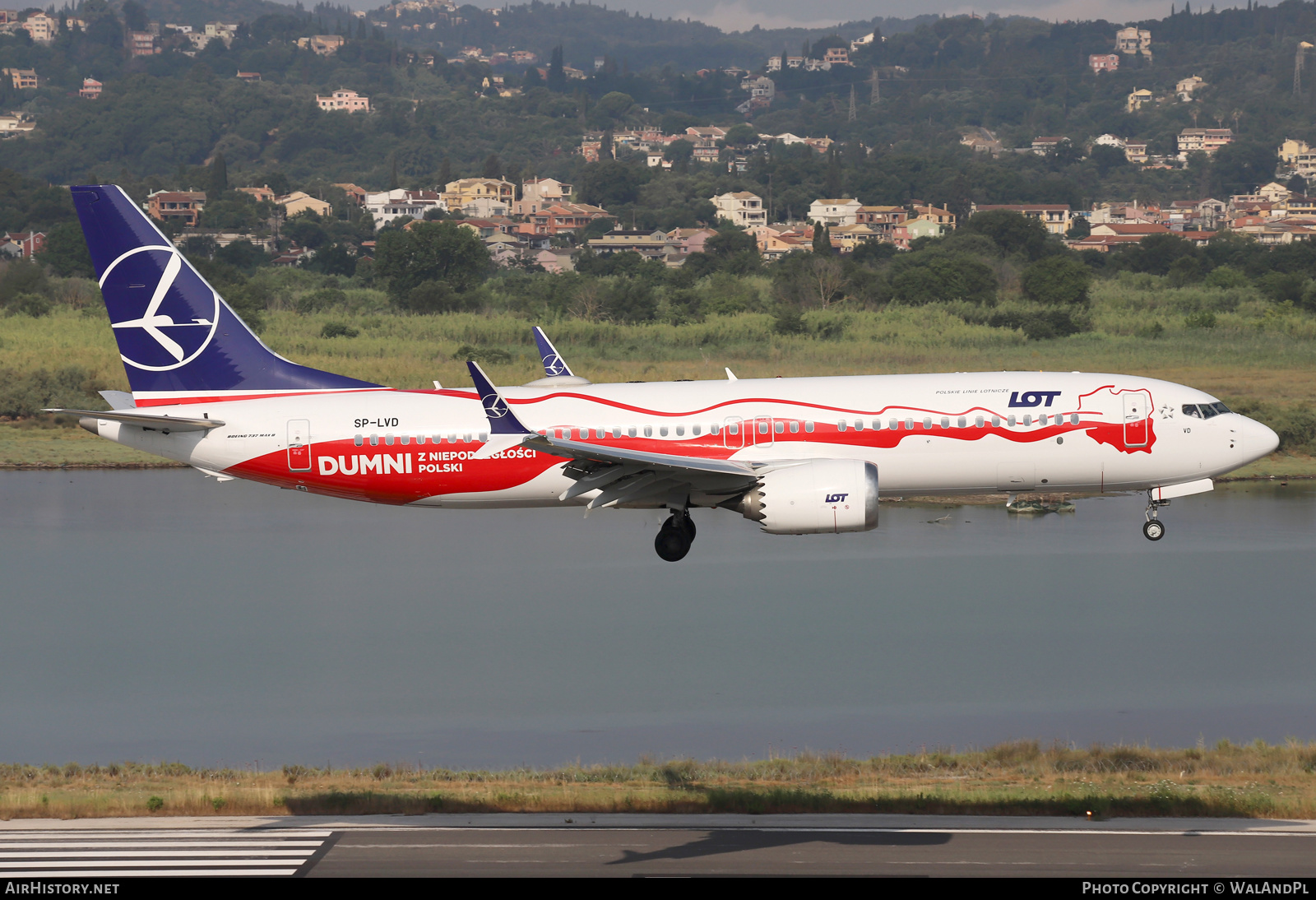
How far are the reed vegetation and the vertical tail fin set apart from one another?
11.3 m

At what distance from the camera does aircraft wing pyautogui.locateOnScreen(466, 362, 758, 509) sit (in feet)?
124

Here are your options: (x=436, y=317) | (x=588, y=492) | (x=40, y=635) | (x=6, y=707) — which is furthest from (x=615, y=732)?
(x=436, y=317)

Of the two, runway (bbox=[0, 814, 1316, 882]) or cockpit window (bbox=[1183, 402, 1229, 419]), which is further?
cockpit window (bbox=[1183, 402, 1229, 419])

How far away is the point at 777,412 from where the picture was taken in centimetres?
4216

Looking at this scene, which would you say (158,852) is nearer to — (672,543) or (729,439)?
(672,543)

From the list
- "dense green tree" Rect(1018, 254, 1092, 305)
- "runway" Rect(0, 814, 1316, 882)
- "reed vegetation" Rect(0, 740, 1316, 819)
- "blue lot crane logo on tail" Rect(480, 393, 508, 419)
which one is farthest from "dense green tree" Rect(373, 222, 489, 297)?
"runway" Rect(0, 814, 1316, 882)

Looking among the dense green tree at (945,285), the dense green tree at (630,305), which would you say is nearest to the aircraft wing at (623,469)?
the dense green tree at (630,305)

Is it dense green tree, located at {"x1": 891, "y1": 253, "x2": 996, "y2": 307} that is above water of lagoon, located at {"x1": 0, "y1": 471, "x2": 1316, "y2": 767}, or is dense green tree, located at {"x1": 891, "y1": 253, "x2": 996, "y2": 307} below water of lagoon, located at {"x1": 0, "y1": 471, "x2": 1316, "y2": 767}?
above

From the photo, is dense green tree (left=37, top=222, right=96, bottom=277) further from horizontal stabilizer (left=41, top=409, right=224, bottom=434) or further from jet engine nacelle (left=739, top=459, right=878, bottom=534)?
jet engine nacelle (left=739, top=459, right=878, bottom=534)

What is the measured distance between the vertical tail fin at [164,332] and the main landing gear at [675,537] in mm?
9835

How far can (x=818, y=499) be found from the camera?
40.2 metres

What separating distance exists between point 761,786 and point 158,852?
16.7 m

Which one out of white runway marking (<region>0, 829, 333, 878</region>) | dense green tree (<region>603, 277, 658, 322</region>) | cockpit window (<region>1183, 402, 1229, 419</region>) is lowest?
white runway marking (<region>0, 829, 333, 878</region>)
